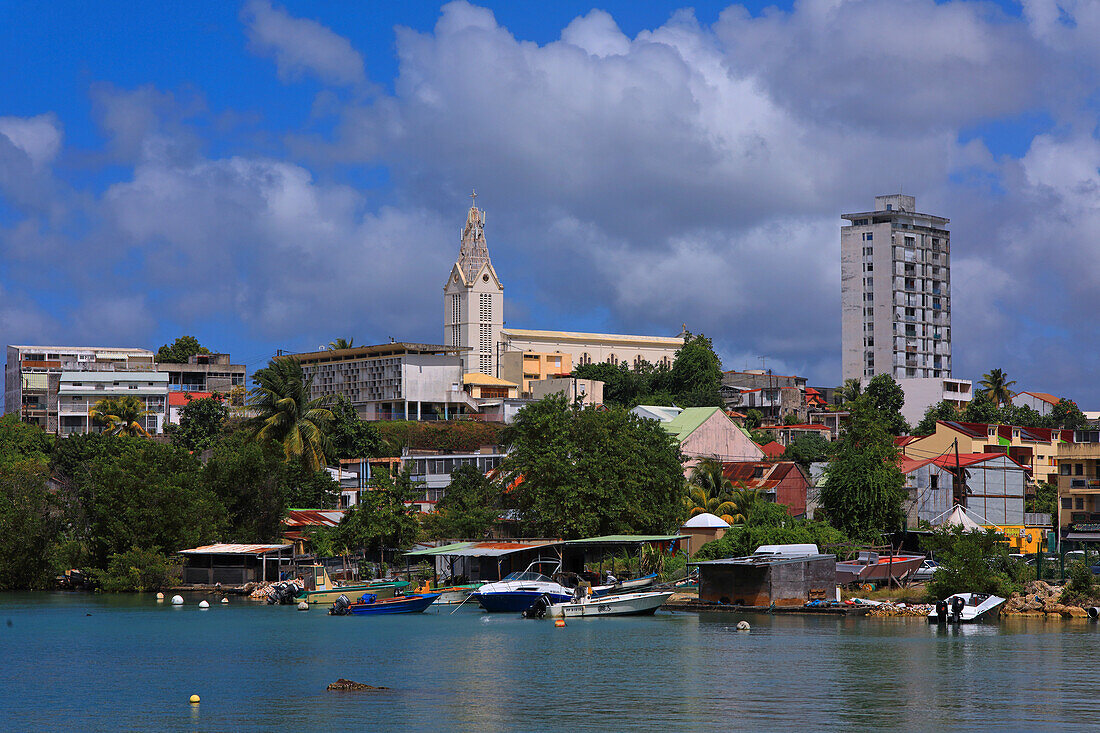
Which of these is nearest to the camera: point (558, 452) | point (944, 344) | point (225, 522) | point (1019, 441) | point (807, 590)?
point (807, 590)

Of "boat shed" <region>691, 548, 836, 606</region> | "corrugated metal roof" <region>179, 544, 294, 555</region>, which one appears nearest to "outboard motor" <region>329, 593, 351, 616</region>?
"corrugated metal roof" <region>179, 544, 294, 555</region>

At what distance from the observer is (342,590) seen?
56281mm

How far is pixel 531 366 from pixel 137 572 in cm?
11309

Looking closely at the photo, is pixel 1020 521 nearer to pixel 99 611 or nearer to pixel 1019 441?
pixel 1019 441

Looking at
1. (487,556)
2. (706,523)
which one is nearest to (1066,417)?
(706,523)

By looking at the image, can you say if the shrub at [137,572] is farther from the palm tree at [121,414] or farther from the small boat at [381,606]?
the palm tree at [121,414]

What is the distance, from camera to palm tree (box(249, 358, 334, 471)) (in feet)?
236

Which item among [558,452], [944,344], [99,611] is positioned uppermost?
[944,344]

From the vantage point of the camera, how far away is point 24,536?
65.1m

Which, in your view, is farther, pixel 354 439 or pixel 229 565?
pixel 354 439

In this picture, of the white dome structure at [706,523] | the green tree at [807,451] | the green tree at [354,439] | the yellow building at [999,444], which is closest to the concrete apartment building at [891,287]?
the green tree at [807,451]

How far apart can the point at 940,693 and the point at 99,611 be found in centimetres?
3615

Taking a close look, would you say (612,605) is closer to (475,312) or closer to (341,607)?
(341,607)

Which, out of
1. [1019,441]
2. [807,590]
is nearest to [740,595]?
[807,590]
